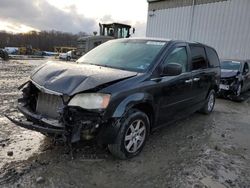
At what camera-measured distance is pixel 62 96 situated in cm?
306

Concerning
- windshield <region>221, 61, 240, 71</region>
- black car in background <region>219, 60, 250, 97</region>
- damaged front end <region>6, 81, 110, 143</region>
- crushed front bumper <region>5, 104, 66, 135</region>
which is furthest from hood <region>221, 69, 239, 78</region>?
crushed front bumper <region>5, 104, 66, 135</region>

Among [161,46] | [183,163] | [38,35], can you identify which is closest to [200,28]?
[161,46]

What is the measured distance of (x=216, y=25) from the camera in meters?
15.0

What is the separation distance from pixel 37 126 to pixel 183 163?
2.05 m

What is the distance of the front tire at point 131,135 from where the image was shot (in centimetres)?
332

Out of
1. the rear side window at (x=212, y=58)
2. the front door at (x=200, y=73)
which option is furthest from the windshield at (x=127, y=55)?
the rear side window at (x=212, y=58)

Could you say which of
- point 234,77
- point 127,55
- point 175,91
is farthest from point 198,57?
point 234,77

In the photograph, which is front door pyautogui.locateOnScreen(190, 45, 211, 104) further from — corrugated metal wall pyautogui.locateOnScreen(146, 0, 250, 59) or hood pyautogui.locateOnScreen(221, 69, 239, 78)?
corrugated metal wall pyautogui.locateOnScreen(146, 0, 250, 59)

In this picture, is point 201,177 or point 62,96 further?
point 201,177

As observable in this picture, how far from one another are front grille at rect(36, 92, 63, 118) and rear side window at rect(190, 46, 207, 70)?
9.34 feet

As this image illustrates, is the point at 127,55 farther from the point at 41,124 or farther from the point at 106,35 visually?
the point at 106,35

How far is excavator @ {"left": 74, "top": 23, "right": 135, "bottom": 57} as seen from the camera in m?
20.1

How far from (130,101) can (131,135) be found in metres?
0.52

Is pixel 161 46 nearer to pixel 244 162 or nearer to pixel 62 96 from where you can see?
pixel 62 96
